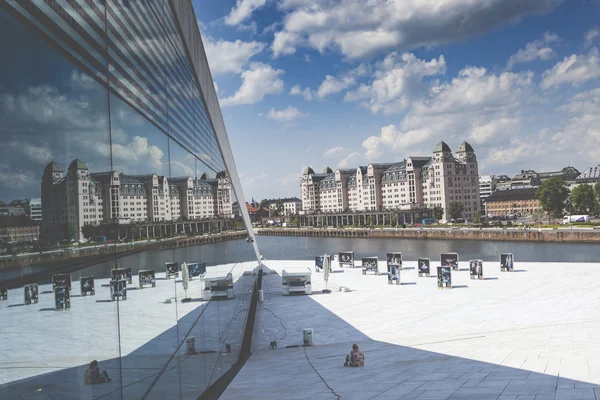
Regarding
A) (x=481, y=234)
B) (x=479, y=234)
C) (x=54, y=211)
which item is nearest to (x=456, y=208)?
(x=479, y=234)

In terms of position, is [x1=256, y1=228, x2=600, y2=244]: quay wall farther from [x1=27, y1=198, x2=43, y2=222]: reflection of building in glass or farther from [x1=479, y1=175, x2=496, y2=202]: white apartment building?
[x1=479, y1=175, x2=496, y2=202]: white apartment building

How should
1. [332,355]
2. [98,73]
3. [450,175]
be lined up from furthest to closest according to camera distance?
[450,175] → [332,355] → [98,73]

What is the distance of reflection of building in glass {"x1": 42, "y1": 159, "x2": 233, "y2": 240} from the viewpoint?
79.7 inches

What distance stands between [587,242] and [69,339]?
6621cm

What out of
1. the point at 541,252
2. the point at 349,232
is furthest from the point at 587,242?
the point at 349,232

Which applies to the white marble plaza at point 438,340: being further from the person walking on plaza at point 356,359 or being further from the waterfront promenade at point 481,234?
the waterfront promenade at point 481,234

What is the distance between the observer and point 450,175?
115 meters

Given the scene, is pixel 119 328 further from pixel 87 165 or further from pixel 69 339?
pixel 87 165

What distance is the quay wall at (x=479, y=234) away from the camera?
199ft

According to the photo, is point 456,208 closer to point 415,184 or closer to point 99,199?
point 415,184

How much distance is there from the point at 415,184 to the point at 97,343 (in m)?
120

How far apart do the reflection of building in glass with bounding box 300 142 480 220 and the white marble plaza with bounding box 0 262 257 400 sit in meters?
114

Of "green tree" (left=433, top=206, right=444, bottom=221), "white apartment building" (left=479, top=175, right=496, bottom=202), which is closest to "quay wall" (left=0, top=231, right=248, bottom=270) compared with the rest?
"green tree" (left=433, top=206, right=444, bottom=221)

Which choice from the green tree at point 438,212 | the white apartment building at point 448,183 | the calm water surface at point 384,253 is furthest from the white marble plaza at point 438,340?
the white apartment building at point 448,183
